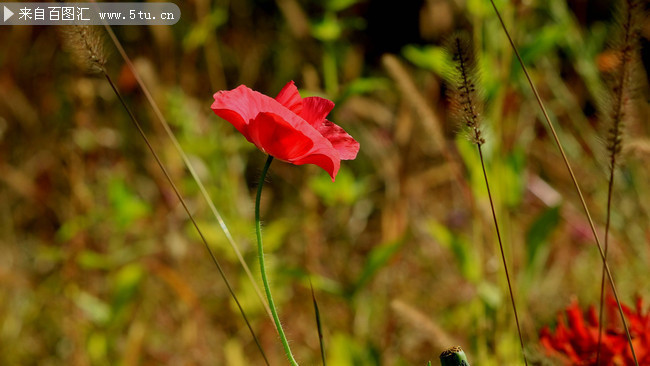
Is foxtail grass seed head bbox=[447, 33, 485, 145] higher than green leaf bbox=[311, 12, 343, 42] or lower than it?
higher

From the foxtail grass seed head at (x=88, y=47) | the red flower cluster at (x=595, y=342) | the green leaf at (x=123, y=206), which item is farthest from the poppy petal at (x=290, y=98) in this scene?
the green leaf at (x=123, y=206)

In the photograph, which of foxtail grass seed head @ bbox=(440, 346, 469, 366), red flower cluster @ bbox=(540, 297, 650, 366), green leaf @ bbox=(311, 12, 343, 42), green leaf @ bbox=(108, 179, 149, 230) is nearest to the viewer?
foxtail grass seed head @ bbox=(440, 346, 469, 366)

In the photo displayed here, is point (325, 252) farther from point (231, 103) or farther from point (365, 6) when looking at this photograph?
point (231, 103)

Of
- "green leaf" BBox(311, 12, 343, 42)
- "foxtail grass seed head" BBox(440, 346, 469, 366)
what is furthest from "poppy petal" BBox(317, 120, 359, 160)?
"green leaf" BBox(311, 12, 343, 42)

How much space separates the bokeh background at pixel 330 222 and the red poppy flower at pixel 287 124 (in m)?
0.19

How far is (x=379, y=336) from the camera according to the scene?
0.99 meters

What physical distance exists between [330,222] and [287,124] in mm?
890

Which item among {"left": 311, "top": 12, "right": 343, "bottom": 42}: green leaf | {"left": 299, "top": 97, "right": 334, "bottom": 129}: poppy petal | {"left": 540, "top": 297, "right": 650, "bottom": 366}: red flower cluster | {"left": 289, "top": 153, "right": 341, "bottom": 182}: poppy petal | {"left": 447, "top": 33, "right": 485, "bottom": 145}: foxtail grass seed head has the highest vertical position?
{"left": 447, "top": 33, "right": 485, "bottom": 145}: foxtail grass seed head

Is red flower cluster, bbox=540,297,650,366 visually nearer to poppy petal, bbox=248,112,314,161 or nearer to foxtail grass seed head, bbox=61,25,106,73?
poppy petal, bbox=248,112,314,161

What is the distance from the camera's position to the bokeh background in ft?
2.43

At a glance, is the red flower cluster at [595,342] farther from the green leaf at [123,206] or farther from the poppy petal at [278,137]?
the green leaf at [123,206]

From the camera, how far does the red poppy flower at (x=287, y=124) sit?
336 millimetres

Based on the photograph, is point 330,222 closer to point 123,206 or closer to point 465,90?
point 123,206

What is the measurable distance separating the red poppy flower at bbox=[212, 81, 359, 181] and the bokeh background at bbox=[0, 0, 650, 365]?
0.19m
